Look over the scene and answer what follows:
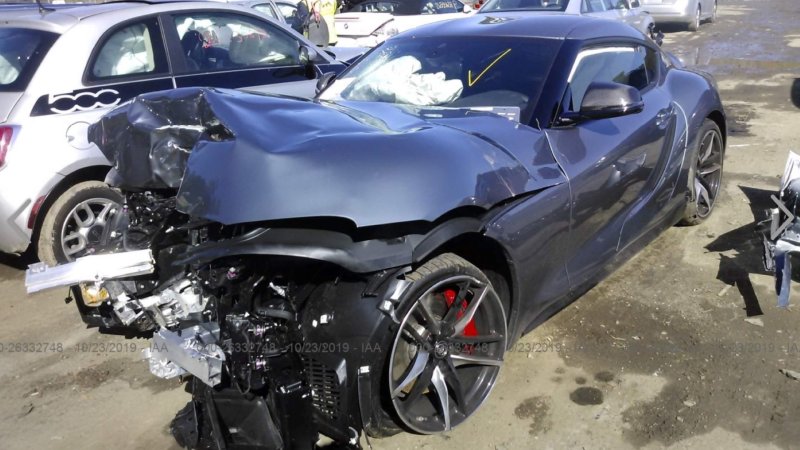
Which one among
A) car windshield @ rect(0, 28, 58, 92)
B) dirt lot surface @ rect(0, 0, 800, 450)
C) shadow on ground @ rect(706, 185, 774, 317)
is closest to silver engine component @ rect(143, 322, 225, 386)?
dirt lot surface @ rect(0, 0, 800, 450)

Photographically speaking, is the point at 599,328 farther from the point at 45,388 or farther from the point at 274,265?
the point at 45,388

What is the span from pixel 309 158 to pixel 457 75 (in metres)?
1.69

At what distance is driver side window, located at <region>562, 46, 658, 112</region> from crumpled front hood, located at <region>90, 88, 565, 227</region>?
0.55 metres

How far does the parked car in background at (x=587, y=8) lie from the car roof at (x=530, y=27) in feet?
17.5

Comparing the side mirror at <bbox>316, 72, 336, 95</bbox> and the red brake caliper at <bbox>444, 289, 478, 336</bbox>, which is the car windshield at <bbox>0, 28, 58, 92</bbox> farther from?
the red brake caliper at <bbox>444, 289, 478, 336</bbox>

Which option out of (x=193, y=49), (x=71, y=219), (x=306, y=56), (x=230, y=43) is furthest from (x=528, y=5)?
(x=71, y=219)

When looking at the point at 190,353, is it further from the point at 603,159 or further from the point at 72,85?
the point at 72,85


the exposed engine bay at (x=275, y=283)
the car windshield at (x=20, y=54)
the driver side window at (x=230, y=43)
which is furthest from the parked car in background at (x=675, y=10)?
the exposed engine bay at (x=275, y=283)

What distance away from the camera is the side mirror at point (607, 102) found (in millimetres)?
3344

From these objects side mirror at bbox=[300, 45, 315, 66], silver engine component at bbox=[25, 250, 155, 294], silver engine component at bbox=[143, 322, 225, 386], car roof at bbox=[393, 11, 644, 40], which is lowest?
silver engine component at bbox=[143, 322, 225, 386]

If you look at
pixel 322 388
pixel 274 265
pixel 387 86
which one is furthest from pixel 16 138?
pixel 322 388

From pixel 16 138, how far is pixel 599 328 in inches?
147

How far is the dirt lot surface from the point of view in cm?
301

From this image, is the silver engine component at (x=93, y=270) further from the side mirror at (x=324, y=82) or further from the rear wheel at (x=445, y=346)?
the side mirror at (x=324, y=82)
